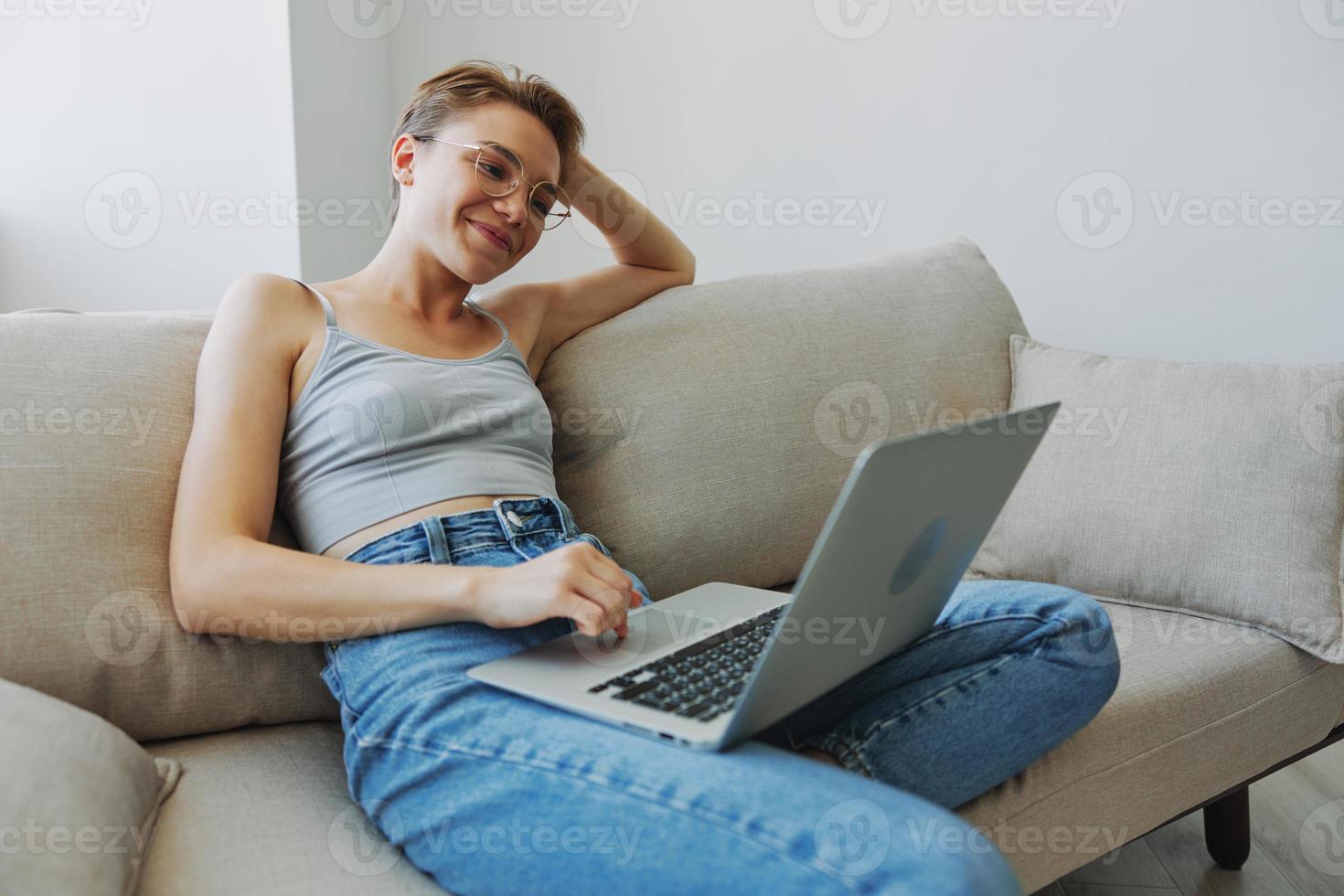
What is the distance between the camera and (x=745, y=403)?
5.16 ft

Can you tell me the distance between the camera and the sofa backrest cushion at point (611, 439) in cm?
109

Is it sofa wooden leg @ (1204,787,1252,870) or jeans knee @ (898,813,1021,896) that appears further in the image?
sofa wooden leg @ (1204,787,1252,870)

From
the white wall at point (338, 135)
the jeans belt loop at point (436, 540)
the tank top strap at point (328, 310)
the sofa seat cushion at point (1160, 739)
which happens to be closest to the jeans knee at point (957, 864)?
the sofa seat cushion at point (1160, 739)

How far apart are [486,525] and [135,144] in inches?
54.2

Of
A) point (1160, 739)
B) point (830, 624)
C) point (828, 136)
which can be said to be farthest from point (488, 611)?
point (828, 136)

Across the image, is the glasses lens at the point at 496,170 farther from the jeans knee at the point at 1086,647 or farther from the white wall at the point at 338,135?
the white wall at the point at 338,135

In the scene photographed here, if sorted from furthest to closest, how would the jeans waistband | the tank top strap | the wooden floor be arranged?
1. the wooden floor
2. the tank top strap
3. the jeans waistband

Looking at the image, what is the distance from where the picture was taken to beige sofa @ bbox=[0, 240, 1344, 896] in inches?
41.1

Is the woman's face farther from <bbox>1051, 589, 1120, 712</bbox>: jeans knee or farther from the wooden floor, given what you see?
the wooden floor

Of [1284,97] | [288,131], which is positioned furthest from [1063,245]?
[288,131]

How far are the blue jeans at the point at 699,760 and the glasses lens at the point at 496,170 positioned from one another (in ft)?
1.27

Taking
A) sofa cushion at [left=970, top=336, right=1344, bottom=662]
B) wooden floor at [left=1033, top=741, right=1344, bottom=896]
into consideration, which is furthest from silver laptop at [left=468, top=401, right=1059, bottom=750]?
wooden floor at [left=1033, top=741, right=1344, bottom=896]

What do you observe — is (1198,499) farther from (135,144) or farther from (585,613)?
(135,144)

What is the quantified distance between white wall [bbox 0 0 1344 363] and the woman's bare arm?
102 cm
